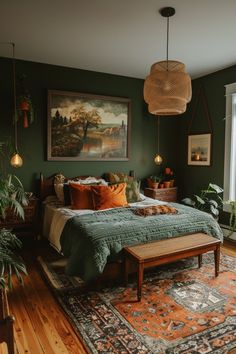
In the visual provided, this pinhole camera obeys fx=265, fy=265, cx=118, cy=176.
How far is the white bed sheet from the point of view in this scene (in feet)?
10.9

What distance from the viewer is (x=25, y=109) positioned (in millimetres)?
3773

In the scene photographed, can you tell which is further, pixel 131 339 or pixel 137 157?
pixel 137 157

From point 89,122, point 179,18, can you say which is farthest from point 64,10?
point 89,122

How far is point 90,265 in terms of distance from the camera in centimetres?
250

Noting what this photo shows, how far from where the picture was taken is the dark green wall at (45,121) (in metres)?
3.99

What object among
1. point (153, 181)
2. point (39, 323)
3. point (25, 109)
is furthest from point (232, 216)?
point (25, 109)

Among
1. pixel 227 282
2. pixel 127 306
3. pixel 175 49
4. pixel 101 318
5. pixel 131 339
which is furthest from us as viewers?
pixel 175 49

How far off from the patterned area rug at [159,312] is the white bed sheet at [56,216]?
0.42m

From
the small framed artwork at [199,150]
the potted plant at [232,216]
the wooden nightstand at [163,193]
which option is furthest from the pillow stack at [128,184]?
the potted plant at [232,216]

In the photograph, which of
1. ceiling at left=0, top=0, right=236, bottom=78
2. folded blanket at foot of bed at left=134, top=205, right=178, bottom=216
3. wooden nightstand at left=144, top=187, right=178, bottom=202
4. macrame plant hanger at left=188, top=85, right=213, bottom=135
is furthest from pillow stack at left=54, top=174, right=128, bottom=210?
macrame plant hanger at left=188, top=85, right=213, bottom=135

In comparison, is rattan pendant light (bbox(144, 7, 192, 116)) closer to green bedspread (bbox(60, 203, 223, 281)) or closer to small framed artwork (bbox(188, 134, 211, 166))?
green bedspread (bbox(60, 203, 223, 281))

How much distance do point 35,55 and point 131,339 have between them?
368 centimetres

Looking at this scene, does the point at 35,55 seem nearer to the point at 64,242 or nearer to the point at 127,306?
the point at 64,242

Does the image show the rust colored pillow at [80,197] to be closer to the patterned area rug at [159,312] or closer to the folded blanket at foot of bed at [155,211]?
the folded blanket at foot of bed at [155,211]
